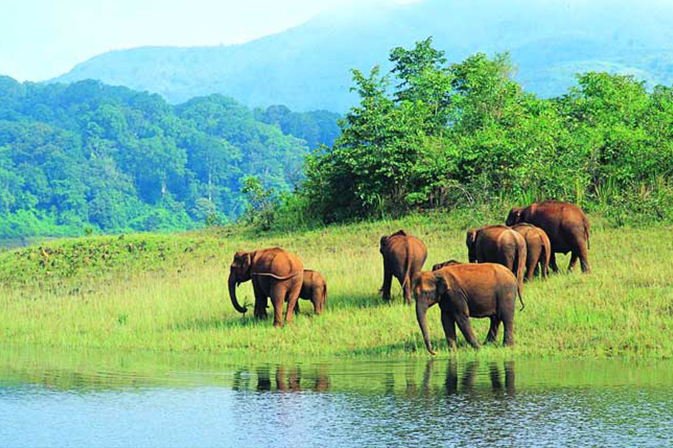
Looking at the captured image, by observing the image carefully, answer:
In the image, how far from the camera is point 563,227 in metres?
20.8

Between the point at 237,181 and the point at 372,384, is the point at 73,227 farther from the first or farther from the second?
the point at 372,384

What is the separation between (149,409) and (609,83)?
90.3ft

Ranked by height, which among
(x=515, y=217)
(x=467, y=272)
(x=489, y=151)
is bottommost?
(x=467, y=272)

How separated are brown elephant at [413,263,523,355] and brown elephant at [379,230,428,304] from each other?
390cm

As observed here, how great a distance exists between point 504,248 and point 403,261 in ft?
6.27

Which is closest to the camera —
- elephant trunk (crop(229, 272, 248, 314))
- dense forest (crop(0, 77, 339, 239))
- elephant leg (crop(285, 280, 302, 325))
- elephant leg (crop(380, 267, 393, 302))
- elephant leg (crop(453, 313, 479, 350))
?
elephant leg (crop(453, 313, 479, 350))

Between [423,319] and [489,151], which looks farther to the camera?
[489,151]

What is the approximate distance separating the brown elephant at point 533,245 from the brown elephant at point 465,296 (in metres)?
4.08

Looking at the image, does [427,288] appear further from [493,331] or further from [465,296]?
[493,331]

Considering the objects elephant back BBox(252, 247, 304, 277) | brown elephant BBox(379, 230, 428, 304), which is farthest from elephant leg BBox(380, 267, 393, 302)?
elephant back BBox(252, 247, 304, 277)

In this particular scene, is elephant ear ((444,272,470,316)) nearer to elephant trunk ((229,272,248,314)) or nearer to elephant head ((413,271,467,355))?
elephant head ((413,271,467,355))

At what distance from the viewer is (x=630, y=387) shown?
41.7 feet

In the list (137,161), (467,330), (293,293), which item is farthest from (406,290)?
(137,161)

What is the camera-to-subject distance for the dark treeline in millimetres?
29906
